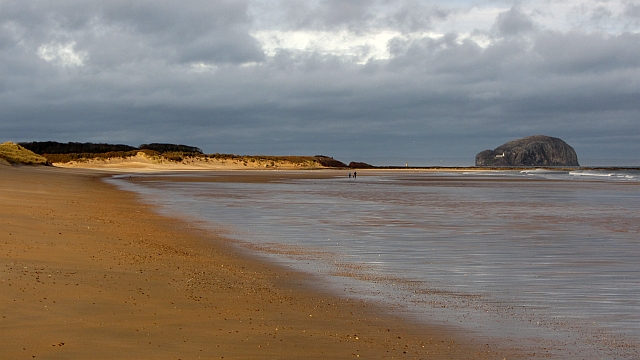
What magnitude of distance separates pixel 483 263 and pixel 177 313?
21.7ft

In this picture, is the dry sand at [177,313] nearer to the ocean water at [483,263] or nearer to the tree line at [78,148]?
the ocean water at [483,263]

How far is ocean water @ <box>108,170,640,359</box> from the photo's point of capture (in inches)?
298

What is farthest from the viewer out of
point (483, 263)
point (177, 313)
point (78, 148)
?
point (78, 148)

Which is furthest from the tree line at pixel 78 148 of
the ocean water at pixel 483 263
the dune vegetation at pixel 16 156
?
the ocean water at pixel 483 263

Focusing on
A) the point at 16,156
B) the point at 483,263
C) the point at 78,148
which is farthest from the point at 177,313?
the point at 78,148

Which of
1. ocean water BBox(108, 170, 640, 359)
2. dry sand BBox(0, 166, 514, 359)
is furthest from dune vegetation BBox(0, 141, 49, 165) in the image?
dry sand BBox(0, 166, 514, 359)

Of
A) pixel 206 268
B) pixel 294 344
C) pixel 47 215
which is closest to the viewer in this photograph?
pixel 294 344

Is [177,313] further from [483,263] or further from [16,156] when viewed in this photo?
[16,156]

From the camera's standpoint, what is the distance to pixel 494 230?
1794cm

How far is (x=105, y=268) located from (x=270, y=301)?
3100 millimetres

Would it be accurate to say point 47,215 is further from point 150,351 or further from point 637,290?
point 637,290

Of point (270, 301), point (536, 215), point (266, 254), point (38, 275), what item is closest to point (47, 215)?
point (266, 254)

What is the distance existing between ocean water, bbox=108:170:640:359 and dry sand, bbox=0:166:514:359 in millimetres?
725

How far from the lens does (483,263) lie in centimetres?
1219
